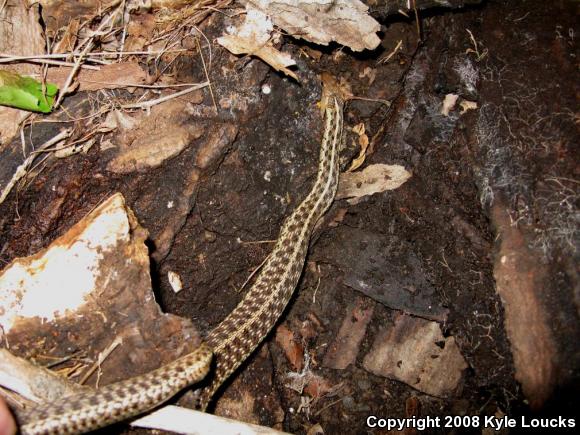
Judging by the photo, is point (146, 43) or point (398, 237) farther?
point (398, 237)

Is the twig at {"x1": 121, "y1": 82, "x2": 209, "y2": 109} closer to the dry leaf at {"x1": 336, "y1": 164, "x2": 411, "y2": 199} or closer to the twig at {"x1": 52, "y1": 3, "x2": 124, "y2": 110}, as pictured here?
the twig at {"x1": 52, "y1": 3, "x2": 124, "y2": 110}

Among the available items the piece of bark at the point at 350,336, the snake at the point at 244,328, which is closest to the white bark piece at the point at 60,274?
the snake at the point at 244,328

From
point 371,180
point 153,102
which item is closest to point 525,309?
point 371,180

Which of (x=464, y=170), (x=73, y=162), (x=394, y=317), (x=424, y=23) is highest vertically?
(x=424, y=23)

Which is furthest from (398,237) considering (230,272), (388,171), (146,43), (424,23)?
(146,43)

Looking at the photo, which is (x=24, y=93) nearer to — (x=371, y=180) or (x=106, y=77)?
(x=106, y=77)

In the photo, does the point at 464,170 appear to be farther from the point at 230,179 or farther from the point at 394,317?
the point at 230,179
